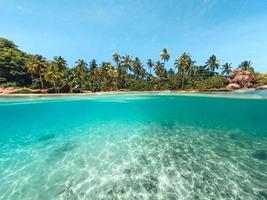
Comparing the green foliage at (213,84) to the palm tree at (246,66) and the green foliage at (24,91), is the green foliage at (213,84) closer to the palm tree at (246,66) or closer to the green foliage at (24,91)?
the palm tree at (246,66)

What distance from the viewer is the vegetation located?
50.1 metres

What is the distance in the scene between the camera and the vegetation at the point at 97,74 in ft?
164

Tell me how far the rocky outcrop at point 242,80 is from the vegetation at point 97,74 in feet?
8.41

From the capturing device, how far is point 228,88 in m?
60.3

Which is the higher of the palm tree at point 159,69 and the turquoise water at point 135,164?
the palm tree at point 159,69

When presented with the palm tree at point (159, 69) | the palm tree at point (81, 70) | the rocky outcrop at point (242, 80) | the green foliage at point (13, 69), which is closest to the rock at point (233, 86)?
the rocky outcrop at point (242, 80)

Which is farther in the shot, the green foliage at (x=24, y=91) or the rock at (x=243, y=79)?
the rock at (x=243, y=79)

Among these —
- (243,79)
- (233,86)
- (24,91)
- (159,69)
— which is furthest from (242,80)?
(24,91)

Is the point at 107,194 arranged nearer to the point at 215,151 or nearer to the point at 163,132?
the point at 215,151

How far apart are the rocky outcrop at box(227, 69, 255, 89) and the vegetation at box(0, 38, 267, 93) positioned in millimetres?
2564

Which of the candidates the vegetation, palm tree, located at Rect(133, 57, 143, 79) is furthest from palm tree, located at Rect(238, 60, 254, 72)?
palm tree, located at Rect(133, 57, 143, 79)

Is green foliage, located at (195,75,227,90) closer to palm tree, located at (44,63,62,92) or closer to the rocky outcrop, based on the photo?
A: the rocky outcrop

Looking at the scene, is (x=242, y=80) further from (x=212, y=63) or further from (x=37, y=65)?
(x=37, y=65)

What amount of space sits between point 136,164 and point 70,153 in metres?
3.57
